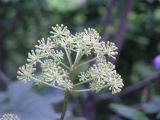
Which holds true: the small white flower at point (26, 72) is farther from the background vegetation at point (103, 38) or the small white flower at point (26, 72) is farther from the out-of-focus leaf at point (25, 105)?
the background vegetation at point (103, 38)

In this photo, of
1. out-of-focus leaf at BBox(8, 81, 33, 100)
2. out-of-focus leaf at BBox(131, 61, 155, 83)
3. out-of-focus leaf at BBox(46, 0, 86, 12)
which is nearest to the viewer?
out-of-focus leaf at BBox(8, 81, 33, 100)

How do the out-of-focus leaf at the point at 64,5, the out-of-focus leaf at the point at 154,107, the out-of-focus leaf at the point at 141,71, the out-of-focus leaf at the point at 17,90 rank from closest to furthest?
the out-of-focus leaf at the point at 154,107 < the out-of-focus leaf at the point at 17,90 < the out-of-focus leaf at the point at 141,71 < the out-of-focus leaf at the point at 64,5

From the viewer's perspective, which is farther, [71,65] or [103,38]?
[103,38]

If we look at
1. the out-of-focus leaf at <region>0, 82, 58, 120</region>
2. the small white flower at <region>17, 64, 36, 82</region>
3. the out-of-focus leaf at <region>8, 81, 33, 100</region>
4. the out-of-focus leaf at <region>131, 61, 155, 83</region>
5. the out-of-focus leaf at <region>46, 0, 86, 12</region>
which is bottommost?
the small white flower at <region>17, 64, 36, 82</region>

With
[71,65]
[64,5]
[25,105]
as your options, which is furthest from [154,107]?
[64,5]

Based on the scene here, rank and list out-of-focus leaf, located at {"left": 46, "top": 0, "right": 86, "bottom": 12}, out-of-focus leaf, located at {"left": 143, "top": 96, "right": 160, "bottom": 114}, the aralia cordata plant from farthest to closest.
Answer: out-of-focus leaf, located at {"left": 46, "top": 0, "right": 86, "bottom": 12}, out-of-focus leaf, located at {"left": 143, "top": 96, "right": 160, "bottom": 114}, the aralia cordata plant

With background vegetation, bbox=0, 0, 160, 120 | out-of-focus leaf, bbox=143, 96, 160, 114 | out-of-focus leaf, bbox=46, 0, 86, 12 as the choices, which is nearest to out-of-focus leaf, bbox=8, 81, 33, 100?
background vegetation, bbox=0, 0, 160, 120

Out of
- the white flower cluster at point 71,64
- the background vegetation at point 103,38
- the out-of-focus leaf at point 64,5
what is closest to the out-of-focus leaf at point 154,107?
the background vegetation at point 103,38

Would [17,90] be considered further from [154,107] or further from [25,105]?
[154,107]

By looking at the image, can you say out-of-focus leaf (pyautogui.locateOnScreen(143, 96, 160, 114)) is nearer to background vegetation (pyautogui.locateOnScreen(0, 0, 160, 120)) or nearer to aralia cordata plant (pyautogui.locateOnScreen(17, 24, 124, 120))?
background vegetation (pyautogui.locateOnScreen(0, 0, 160, 120))
